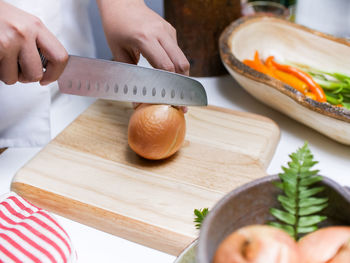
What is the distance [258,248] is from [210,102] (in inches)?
34.2

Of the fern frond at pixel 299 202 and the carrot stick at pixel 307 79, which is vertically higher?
the fern frond at pixel 299 202

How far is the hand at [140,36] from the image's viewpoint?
34.5 inches

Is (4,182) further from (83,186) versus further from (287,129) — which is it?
(287,129)

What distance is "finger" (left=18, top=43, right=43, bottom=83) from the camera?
70cm

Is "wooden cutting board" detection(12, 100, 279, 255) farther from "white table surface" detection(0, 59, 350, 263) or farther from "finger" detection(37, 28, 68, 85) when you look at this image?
"finger" detection(37, 28, 68, 85)

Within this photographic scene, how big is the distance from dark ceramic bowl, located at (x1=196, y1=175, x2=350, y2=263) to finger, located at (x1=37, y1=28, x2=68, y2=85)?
1.59 feet

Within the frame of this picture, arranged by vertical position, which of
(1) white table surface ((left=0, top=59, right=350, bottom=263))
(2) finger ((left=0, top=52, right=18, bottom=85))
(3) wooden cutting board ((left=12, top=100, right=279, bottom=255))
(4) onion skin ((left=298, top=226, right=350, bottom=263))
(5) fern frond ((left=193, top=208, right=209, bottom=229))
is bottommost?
(1) white table surface ((left=0, top=59, right=350, bottom=263))

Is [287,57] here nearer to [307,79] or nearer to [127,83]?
[307,79]

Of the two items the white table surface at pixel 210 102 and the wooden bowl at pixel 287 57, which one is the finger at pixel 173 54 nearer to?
the wooden bowl at pixel 287 57

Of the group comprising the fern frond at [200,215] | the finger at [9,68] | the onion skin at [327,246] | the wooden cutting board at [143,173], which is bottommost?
the wooden cutting board at [143,173]

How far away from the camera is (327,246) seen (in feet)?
1.10

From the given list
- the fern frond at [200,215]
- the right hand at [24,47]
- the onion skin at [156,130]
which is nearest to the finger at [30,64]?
the right hand at [24,47]

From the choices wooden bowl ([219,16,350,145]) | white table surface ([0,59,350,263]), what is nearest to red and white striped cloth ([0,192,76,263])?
white table surface ([0,59,350,263])

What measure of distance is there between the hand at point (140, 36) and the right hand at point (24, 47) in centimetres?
20
